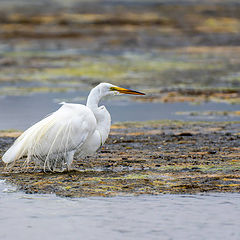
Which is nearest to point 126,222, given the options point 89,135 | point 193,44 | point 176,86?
point 89,135

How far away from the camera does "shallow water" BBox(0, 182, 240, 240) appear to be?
7000 mm

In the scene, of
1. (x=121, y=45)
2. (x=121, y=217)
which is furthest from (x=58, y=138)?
(x=121, y=45)

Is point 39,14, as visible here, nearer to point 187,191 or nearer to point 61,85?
point 61,85

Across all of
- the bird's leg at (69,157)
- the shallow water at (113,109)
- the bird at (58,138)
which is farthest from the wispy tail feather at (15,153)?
the shallow water at (113,109)

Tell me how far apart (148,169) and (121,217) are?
2.31 metres

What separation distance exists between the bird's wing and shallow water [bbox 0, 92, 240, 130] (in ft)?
18.9

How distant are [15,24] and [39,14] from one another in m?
6.96

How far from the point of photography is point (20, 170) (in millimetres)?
9953

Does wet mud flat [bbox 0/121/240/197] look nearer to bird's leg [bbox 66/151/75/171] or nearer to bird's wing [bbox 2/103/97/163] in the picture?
bird's leg [bbox 66/151/75/171]

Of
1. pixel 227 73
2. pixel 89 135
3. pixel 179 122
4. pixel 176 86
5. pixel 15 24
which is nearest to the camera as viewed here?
pixel 89 135

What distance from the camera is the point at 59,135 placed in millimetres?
9336

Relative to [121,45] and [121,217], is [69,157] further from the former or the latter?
[121,45]

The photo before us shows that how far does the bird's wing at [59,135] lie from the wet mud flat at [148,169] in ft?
1.23

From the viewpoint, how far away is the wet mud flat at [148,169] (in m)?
8.65
